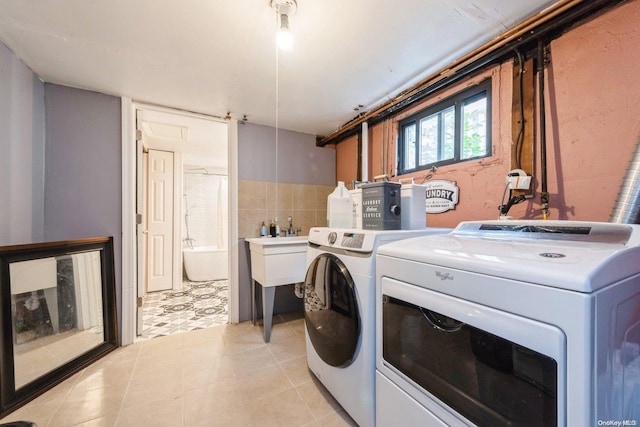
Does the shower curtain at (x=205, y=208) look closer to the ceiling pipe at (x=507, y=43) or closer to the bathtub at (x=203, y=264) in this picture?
the bathtub at (x=203, y=264)

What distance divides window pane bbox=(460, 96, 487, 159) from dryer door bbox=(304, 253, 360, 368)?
1257 mm

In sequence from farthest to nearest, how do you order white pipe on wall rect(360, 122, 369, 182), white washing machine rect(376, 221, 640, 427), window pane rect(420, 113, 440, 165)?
white pipe on wall rect(360, 122, 369, 182) → window pane rect(420, 113, 440, 165) → white washing machine rect(376, 221, 640, 427)

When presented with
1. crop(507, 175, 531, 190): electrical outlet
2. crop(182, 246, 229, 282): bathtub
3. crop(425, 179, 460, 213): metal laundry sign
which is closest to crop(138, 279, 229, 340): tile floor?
crop(182, 246, 229, 282): bathtub


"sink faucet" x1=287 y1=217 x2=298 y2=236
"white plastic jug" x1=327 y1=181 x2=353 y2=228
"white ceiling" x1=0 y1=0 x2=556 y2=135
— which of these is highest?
"white ceiling" x1=0 y1=0 x2=556 y2=135

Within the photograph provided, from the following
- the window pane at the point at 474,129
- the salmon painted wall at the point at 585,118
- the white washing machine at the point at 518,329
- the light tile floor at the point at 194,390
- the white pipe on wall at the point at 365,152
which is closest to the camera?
the white washing machine at the point at 518,329

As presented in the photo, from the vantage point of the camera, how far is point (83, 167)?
76.5 inches

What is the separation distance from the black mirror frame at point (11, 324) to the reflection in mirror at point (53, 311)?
3cm

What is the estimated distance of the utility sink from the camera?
2.11 metres

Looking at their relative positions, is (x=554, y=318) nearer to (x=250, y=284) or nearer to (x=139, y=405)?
(x=139, y=405)

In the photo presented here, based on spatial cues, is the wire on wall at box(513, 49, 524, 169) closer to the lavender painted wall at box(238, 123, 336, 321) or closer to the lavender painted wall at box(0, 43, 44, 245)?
the lavender painted wall at box(238, 123, 336, 321)

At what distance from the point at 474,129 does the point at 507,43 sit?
0.51 m

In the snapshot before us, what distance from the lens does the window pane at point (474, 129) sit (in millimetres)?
1656

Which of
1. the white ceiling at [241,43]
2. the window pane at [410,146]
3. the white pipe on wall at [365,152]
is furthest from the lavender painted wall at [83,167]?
the window pane at [410,146]

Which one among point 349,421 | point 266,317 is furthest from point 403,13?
point 266,317
